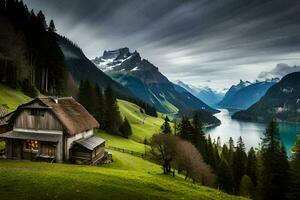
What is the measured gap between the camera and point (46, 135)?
149 feet

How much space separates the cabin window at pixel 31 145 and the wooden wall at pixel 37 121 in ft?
7.06

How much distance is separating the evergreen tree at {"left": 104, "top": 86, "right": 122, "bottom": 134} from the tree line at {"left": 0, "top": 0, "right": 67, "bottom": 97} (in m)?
16.1

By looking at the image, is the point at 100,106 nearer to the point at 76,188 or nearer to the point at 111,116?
the point at 111,116

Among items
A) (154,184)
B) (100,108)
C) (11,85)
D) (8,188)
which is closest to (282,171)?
(154,184)

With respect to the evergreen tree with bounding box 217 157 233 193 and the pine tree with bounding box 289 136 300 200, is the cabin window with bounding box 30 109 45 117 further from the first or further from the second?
the evergreen tree with bounding box 217 157 233 193

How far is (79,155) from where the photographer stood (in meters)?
46.6

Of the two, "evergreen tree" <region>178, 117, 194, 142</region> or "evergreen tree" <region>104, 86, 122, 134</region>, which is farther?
"evergreen tree" <region>104, 86, 122, 134</region>

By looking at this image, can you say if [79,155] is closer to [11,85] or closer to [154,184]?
[154,184]

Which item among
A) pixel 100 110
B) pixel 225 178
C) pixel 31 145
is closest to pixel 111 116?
pixel 100 110

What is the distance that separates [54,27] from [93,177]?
95623 millimetres

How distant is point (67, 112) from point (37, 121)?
4.73 m

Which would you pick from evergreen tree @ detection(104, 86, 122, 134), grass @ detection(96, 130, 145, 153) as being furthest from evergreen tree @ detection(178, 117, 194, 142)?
evergreen tree @ detection(104, 86, 122, 134)

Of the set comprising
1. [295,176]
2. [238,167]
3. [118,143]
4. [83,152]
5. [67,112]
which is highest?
[67,112]

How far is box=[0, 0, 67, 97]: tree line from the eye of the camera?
287 feet
